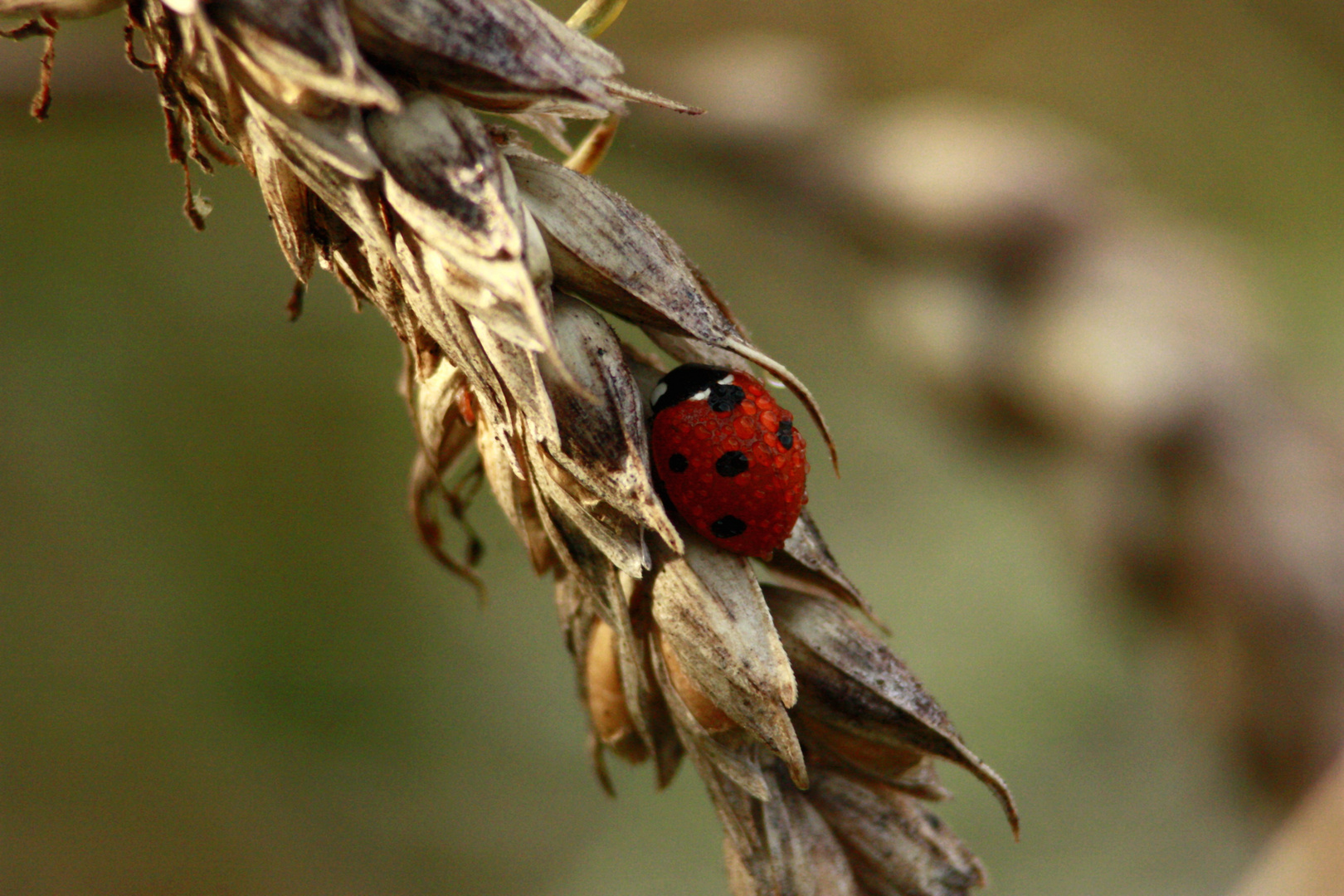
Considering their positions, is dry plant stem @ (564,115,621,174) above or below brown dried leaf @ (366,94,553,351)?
above

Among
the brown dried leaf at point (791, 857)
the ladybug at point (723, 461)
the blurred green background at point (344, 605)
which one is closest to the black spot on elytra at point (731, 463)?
the ladybug at point (723, 461)

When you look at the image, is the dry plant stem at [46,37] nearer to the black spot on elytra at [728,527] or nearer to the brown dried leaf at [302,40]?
the brown dried leaf at [302,40]

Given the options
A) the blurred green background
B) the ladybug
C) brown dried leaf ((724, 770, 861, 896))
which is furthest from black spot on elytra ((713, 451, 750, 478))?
the blurred green background

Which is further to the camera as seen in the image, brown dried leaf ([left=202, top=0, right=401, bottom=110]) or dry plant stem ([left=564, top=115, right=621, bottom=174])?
dry plant stem ([left=564, top=115, right=621, bottom=174])

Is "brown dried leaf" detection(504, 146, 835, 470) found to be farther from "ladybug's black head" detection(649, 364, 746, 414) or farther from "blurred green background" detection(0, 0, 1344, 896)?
"blurred green background" detection(0, 0, 1344, 896)

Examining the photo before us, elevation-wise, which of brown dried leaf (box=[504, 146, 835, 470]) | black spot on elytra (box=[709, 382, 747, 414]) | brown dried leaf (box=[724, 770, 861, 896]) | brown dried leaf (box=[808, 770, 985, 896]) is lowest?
brown dried leaf (box=[724, 770, 861, 896])

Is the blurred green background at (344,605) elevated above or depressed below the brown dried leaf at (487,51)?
below

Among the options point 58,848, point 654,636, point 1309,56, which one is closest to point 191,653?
point 58,848
